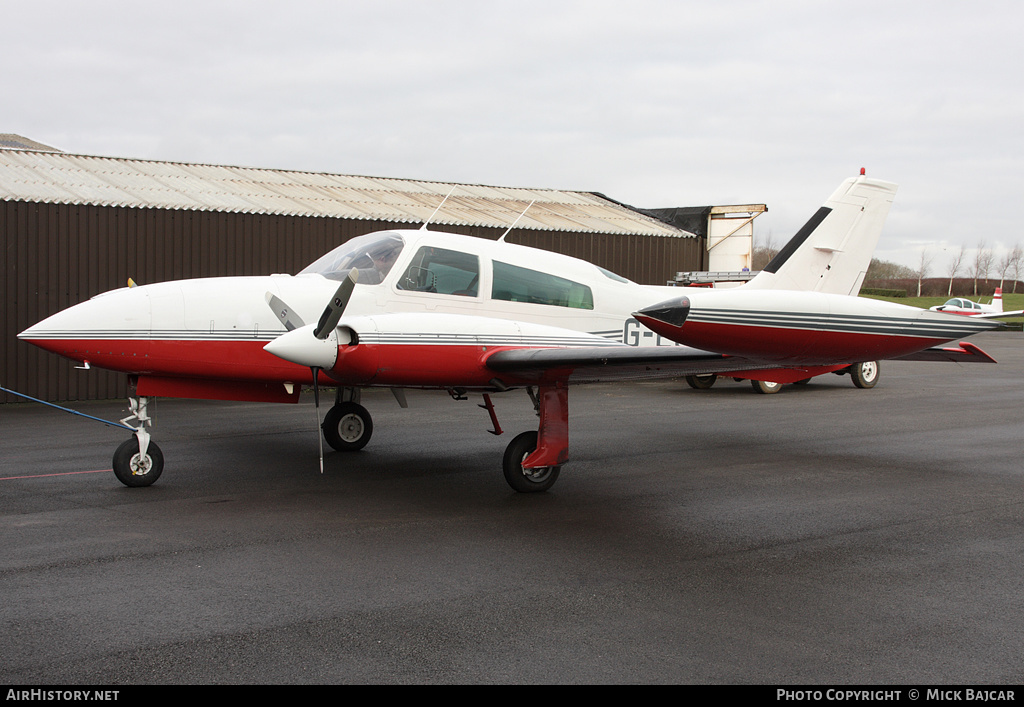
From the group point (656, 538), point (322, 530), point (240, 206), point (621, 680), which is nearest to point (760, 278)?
A: point (656, 538)

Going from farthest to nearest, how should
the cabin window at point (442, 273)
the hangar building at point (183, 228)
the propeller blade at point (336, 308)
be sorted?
1. the hangar building at point (183, 228)
2. the cabin window at point (442, 273)
3. the propeller blade at point (336, 308)

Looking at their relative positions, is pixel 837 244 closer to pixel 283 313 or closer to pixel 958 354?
pixel 958 354

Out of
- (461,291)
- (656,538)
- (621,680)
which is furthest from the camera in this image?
(461,291)

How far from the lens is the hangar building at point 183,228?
1591cm

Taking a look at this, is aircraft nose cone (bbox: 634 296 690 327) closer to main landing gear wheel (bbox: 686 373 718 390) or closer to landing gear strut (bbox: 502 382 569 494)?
landing gear strut (bbox: 502 382 569 494)

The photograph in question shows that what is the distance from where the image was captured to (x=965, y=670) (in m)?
4.02

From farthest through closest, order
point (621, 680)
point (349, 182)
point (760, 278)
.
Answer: point (349, 182), point (760, 278), point (621, 680)

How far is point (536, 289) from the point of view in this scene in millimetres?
8727

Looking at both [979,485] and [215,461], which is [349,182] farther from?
[979,485]

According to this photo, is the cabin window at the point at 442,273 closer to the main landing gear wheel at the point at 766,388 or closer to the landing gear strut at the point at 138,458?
the landing gear strut at the point at 138,458

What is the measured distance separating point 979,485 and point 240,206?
1545 centimetres

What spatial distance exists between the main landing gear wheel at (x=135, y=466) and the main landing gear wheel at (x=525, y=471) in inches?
132

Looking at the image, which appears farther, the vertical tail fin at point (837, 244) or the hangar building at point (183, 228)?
the hangar building at point (183, 228)

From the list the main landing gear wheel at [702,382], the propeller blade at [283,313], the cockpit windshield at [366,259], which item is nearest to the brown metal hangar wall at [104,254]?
the main landing gear wheel at [702,382]
